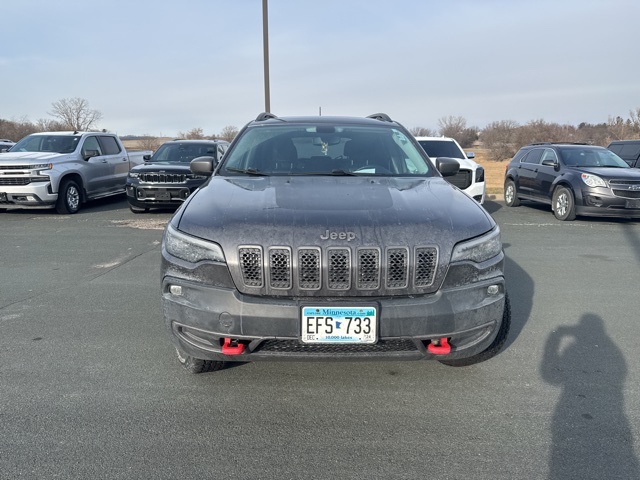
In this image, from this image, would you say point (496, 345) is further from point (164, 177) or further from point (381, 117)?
point (164, 177)

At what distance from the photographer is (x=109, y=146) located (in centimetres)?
1368

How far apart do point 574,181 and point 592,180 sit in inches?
16.4

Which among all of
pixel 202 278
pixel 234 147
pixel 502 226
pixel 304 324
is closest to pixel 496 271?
pixel 304 324

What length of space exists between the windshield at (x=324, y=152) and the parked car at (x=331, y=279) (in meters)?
0.99

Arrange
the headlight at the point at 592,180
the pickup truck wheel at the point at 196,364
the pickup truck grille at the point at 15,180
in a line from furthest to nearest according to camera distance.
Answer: the pickup truck grille at the point at 15,180
the headlight at the point at 592,180
the pickup truck wheel at the point at 196,364

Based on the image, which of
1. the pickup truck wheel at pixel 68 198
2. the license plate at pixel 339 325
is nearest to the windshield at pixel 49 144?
the pickup truck wheel at pixel 68 198

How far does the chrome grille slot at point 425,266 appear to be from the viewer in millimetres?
2885

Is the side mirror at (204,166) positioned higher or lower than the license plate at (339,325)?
higher

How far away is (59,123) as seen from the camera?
47125 millimetres

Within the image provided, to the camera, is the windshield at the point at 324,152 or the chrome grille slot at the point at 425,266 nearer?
the chrome grille slot at the point at 425,266

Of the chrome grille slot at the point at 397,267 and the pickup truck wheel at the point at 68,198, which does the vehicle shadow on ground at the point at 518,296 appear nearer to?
the chrome grille slot at the point at 397,267

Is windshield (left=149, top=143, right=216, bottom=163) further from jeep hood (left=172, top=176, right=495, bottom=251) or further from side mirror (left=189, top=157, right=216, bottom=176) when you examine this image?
jeep hood (left=172, top=176, right=495, bottom=251)

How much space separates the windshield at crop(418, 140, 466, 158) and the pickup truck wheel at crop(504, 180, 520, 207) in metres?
2.17

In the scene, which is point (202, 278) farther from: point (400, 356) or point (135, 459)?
point (400, 356)
